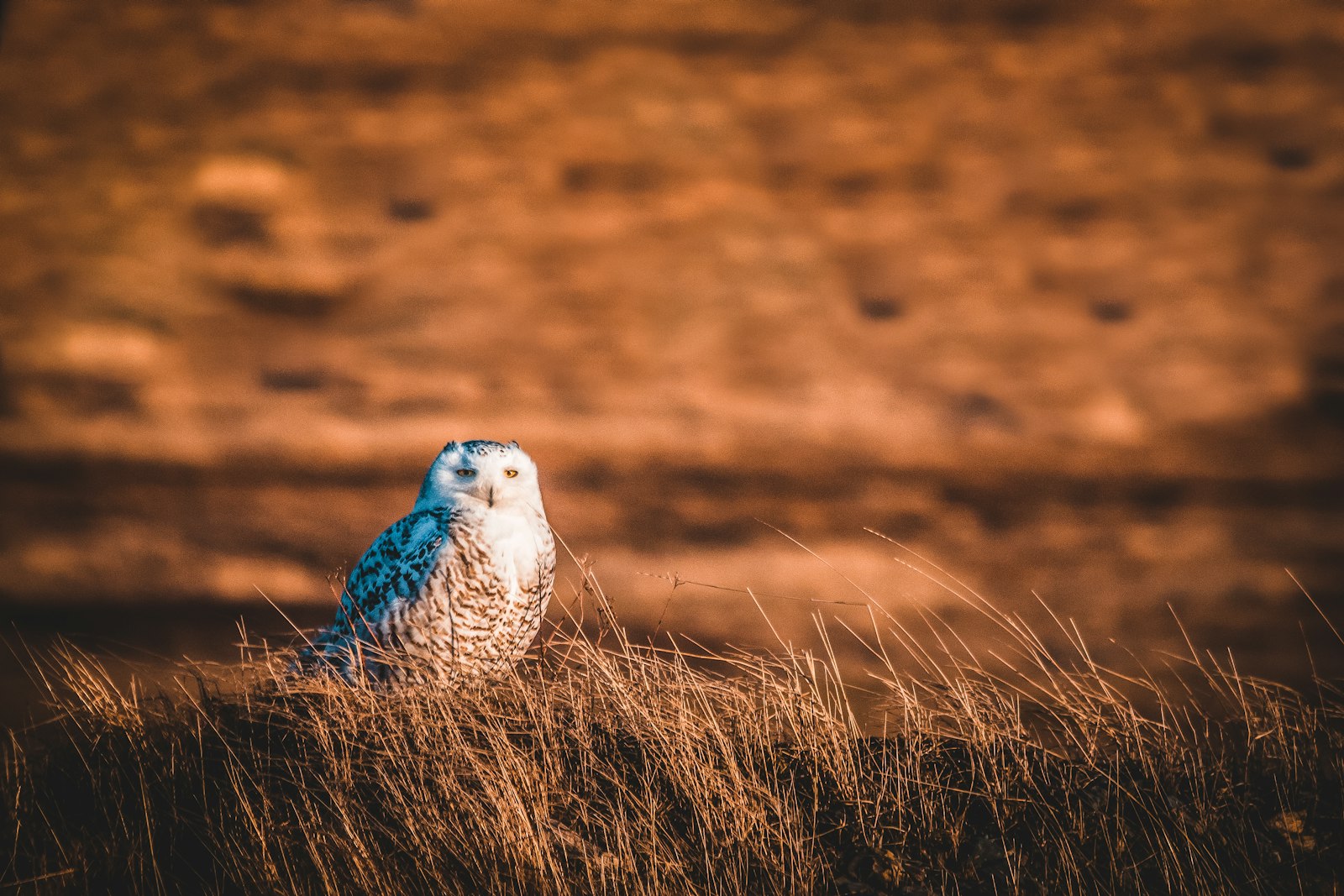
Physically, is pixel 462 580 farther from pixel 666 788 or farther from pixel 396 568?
pixel 666 788

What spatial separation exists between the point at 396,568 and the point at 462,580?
0.77 ft

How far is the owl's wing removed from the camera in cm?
A: 246

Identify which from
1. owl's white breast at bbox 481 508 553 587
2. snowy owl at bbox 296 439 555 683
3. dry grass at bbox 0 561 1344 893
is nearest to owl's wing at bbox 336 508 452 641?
snowy owl at bbox 296 439 555 683

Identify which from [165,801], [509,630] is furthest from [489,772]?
[165,801]

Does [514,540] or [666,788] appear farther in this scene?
[514,540]

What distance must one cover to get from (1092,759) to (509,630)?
156 centimetres

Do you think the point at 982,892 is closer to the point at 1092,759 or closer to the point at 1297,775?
the point at 1092,759

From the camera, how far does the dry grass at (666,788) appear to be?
1.72 m

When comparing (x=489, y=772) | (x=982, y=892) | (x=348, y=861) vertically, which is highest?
(x=489, y=772)

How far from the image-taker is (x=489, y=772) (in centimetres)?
181

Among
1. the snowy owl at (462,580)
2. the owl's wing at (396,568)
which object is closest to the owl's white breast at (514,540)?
the snowy owl at (462,580)

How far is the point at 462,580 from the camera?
2.43 meters

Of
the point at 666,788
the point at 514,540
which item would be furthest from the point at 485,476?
the point at 666,788

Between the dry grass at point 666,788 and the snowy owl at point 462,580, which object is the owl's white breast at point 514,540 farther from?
the dry grass at point 666,788
